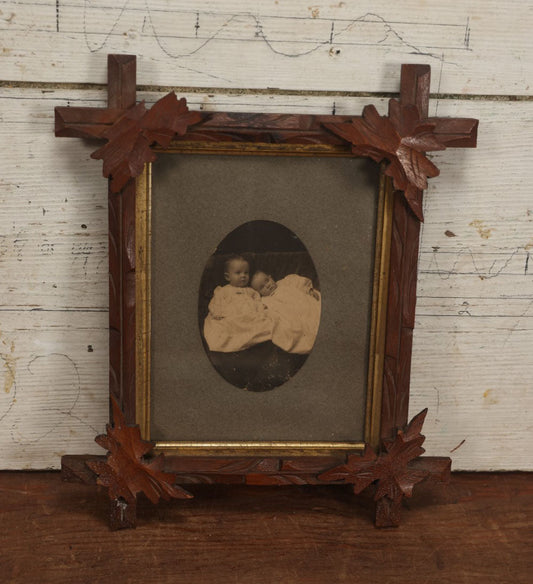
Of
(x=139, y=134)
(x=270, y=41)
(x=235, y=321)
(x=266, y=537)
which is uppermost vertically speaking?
(x=270, y=41)

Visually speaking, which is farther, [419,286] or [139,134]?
[419,286]

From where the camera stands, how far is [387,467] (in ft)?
2.59

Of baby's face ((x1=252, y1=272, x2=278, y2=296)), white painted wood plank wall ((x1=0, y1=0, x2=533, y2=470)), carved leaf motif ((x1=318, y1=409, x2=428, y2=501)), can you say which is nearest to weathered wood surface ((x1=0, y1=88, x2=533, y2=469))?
white painted wood plank wall ((x1=0, y1=0, x2=533, y2=470))

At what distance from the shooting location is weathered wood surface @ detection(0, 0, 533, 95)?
78 centimetres

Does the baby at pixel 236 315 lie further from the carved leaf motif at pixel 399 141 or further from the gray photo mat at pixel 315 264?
the carved leaf motif at pixel 399 141

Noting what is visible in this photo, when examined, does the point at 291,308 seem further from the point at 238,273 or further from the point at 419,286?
the point at 419,286

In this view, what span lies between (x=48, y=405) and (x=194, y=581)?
0.33 meters

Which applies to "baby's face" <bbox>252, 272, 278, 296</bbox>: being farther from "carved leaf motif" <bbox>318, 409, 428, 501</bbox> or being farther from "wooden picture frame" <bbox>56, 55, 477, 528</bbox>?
"carved leaf motif" <bbox>318, 409, 428, 501</bbox>

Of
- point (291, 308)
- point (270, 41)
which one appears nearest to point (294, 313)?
point (291, 308)

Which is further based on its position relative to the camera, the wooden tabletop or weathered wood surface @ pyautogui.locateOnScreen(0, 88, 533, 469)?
weathered wood surface @ pyautogui.locateOnScreen(0, 88, 533, 469)

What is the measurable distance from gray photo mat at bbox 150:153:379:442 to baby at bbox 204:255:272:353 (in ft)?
0.07

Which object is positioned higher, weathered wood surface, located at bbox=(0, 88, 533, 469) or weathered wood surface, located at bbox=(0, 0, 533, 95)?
weathered wood surface, located at bbox=(0, 0, 533, 95)

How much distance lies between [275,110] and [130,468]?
0.48 meters

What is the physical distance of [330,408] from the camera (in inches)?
31.9
